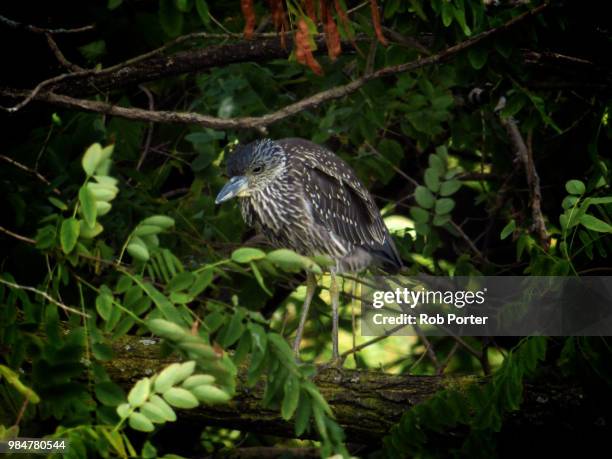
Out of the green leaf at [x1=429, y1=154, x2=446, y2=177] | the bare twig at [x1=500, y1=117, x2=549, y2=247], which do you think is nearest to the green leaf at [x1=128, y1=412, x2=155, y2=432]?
the bare twig at [x1=500, y1=117, x2=549, y2=247]

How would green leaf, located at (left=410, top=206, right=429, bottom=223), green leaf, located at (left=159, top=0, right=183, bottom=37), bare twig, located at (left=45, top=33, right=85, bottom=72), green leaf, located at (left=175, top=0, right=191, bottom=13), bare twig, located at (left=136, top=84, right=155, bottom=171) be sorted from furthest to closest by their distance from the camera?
1. bare twig, located at (left=136, top=84, right=155, bottom=171)
2. green leaf, located at (left=410, top=206, right=429, bottom=223)
3. bare twig, located at (left=45, top=33, right=85, bottom=72)
4. green leaf, located at (left=159, top=0, right=183, bottom=37)
5. green leaf, located at (left=175, top=0, right=191, bottom=13)

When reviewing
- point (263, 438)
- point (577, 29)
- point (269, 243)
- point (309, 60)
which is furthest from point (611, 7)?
point (263, 438)

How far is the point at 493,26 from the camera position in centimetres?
418

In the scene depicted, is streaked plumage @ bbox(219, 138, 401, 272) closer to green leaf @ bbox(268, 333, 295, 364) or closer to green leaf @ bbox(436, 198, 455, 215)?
green leaf @ bbox(436, 198, 455, 215)

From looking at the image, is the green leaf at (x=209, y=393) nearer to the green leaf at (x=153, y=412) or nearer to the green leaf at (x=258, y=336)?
the green leaf at (x=153, y=412)

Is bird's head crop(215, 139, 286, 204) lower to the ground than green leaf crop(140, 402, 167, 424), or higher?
higher

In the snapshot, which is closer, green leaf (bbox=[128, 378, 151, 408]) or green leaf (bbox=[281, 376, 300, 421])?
green leaf (bbox=[128, 378, 151, 408])

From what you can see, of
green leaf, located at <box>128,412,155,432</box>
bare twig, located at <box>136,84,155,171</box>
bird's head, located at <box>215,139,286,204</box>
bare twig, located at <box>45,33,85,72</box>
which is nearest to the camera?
green leaf, located at <box>128,412,155,432</box>

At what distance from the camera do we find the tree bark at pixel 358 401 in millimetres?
4125

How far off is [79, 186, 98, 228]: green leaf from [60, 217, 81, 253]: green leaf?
0.06 metres

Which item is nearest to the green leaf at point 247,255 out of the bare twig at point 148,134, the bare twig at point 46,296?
the bare twig at point 46,296

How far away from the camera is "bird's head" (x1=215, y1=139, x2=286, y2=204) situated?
536 cm

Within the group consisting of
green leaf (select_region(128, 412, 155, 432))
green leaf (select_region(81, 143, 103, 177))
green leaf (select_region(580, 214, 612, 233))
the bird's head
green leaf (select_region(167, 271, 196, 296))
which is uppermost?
the bird's head

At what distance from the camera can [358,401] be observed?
4.26m
